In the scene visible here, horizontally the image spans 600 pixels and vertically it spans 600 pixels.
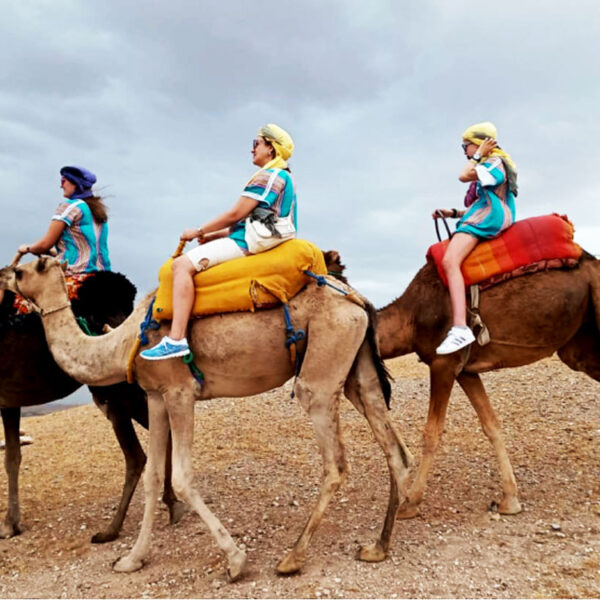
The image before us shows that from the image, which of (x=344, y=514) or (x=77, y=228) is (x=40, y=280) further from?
(x=344, y=514)

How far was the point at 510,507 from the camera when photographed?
606 cm

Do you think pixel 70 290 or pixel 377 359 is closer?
pixel 377 359

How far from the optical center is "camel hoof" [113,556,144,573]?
16.9 ft

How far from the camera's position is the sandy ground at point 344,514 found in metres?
4.68

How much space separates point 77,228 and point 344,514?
13.1 ft

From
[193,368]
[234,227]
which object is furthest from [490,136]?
[193,368]

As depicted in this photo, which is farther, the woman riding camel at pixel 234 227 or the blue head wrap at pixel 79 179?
the blue head wrap at pixel 79 179

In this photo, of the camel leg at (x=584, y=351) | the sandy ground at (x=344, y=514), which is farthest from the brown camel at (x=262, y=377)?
the camel leg at (x=584, y=351)

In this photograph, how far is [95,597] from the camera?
477cm

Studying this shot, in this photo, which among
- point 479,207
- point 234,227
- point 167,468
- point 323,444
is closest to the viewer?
point 323,444

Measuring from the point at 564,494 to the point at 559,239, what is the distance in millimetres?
2665

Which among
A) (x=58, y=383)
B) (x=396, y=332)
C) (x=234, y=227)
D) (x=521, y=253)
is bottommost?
(x=58, y=383)

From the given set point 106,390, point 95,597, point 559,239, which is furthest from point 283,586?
point 559,239

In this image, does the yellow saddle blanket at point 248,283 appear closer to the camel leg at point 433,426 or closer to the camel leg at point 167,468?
the camel leg at point 167,468
